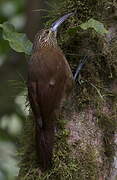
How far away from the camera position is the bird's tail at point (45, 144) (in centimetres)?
242

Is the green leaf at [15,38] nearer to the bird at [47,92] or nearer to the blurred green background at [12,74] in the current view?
the bird at [47,92]

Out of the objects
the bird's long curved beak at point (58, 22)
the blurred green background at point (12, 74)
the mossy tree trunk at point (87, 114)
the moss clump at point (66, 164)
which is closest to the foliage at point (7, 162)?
the blurred green background at point (12, 74)

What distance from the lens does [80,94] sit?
2568mm

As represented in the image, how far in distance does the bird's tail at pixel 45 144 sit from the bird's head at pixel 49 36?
1.69ft

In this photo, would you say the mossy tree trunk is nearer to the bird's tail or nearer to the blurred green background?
the bird's tail

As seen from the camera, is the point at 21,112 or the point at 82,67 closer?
the point at 82,67

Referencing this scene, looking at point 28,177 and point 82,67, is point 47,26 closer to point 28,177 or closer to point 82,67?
point 82,67

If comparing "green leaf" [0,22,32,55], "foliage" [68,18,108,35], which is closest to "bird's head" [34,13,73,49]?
"green leaf" [0,22,32,55]

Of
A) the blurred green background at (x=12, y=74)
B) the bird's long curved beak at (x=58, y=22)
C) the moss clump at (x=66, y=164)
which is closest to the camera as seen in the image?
the moss clump at (x=66, y=164)

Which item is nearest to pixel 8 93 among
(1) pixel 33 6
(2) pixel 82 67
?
(1) pixel 33 6

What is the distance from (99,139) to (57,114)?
0.78ft

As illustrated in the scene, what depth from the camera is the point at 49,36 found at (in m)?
2.81

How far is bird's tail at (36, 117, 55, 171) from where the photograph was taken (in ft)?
7.93

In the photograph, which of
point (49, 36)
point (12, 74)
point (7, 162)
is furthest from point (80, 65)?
point (12, 74)
